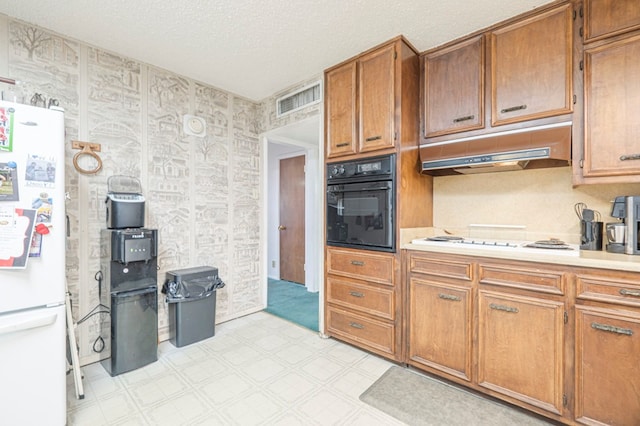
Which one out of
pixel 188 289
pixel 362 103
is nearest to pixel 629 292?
pixel 362 103

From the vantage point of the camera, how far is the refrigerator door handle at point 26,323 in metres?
1.38

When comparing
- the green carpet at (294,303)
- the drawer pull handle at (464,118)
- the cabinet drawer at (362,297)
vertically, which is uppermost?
the drawer pull handle at (464,118)

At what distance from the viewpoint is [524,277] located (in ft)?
5.56

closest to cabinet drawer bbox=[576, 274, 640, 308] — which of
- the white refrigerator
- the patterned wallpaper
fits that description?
the patterned wallpaper

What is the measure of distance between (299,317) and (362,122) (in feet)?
7.31

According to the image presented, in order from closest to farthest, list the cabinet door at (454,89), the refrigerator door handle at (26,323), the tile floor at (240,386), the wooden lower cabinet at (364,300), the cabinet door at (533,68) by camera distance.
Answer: the refrigerator door handle at (26,323), the tile floor at (240,386), the cabinet door at (533,68), the cabinet door at (454,89), the wooden lower cabinet at (364,300)

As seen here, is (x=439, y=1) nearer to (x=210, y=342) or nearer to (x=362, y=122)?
(x=362, y=122)

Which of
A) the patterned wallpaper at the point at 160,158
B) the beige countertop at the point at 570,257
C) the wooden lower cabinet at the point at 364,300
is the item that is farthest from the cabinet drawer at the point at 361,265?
the patterned wallpaper at the point at 160,158

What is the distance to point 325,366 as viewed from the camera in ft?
7.39

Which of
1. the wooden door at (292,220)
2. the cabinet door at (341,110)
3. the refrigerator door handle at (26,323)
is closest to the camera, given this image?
the refrigerator door handle at (26,323)

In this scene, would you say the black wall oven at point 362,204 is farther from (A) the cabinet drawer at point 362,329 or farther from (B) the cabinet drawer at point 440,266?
(A) the cabinet drawer at point 362,329

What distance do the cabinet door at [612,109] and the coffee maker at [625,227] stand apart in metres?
0.18

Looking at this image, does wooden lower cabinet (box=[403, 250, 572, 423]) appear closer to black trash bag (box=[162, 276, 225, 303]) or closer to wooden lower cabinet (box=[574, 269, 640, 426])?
wooden lower cabinet (box=[574, 269, 640, 426])

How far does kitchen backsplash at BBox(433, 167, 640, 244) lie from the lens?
77.8 inches
